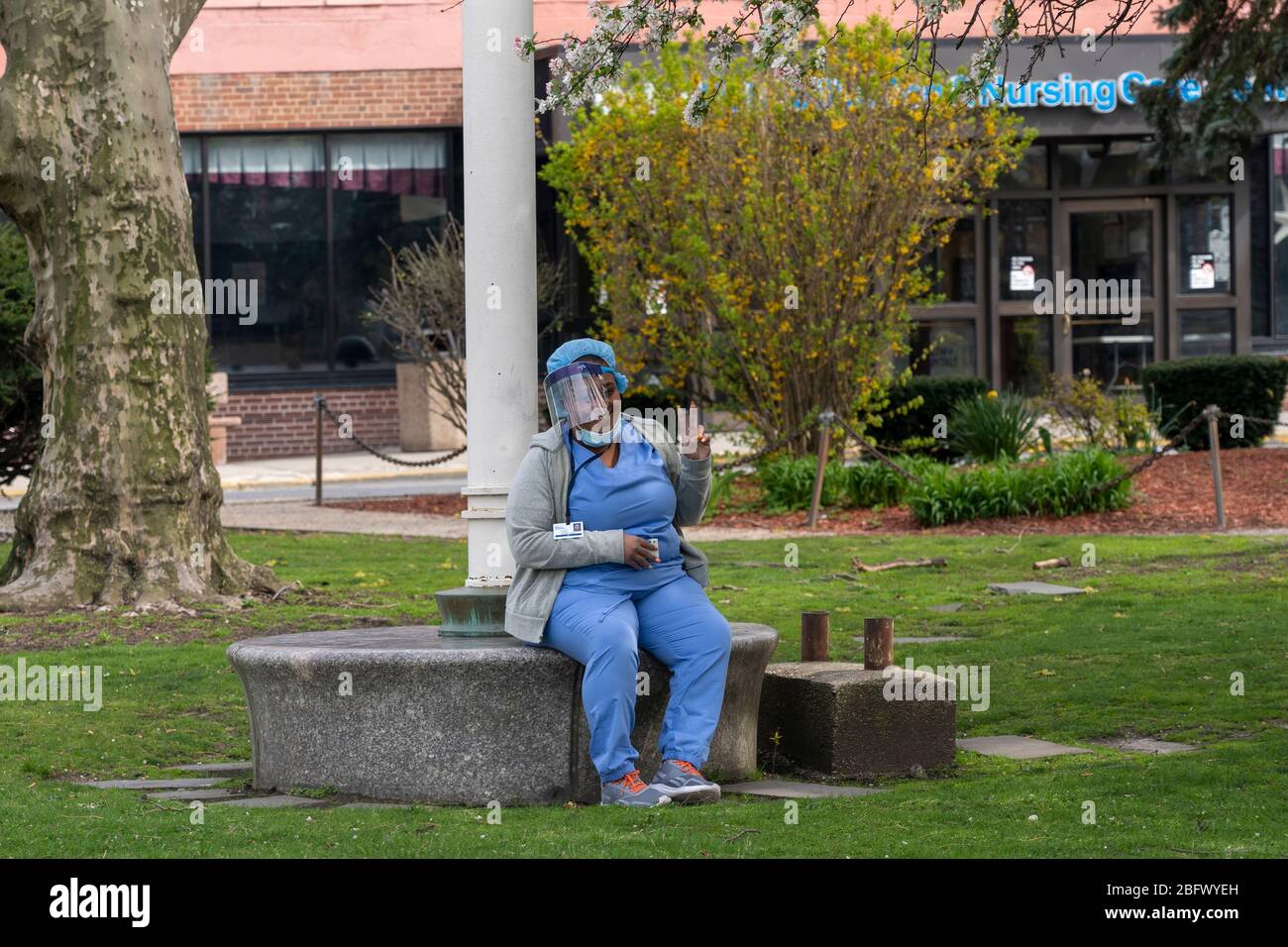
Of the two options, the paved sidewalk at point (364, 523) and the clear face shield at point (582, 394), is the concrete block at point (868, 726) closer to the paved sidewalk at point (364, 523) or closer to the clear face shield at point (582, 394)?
the clear face shield at point (582, 394)

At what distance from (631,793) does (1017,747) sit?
1928 mm

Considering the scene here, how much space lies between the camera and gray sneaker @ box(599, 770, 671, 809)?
242 inches

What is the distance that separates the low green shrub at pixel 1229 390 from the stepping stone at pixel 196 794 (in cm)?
1507

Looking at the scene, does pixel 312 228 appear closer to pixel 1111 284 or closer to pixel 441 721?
pixel 1111 284

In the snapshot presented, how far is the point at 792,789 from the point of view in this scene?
21.8 ft

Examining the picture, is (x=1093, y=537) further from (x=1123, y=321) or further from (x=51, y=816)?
(x=1123, y=321)

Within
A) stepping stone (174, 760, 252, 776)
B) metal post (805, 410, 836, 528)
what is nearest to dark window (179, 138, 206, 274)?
metal post (805, 410, 836, 528)

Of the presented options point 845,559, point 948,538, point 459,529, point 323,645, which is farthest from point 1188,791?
point 459,529

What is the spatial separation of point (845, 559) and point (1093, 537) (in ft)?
6.79

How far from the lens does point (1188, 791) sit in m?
6.04

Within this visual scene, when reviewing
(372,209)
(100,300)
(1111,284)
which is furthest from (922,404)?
(372,209)

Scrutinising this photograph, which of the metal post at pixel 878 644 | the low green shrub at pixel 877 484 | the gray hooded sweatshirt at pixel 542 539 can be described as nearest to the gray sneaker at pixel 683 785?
the gray hooded sweatshirt at pixel 542 539

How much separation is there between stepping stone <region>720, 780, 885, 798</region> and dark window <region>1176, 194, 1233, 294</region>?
21.8 meters

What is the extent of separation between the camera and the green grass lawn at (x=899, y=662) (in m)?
5.38
